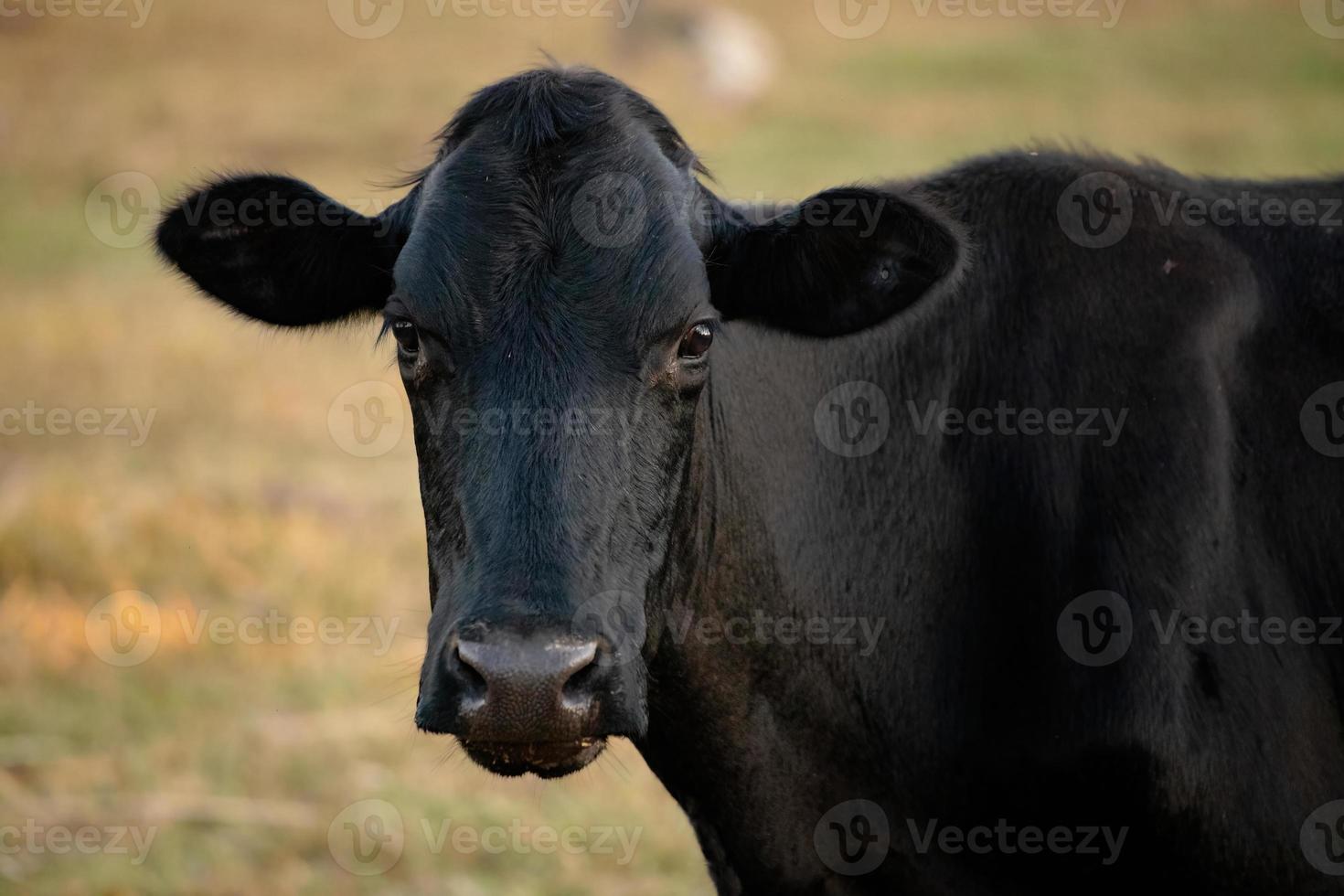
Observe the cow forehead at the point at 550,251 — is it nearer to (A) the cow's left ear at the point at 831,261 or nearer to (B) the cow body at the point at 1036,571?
(A) the cow's left ear at the point at 831,261

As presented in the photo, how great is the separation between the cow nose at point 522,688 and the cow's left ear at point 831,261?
133 centimetres

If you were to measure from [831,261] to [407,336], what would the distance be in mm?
1256

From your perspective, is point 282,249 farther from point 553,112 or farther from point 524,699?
point 524,699

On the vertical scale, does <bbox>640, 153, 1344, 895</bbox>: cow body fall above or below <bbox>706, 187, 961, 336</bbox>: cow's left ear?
below

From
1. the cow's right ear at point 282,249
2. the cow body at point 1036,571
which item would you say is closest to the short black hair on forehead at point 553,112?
the cow's right ear at point 282,249

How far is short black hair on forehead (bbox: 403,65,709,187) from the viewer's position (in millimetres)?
3959

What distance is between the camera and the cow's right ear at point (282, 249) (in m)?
4.17

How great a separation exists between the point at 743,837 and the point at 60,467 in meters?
8.55

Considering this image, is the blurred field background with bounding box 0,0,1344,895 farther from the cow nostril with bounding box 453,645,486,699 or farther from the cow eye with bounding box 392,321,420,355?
the cow nostril with bounding box 453,645,486,699

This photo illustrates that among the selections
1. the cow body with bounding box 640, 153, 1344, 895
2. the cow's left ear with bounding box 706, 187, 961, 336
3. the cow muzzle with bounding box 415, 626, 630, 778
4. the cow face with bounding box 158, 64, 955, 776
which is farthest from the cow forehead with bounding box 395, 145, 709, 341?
the cow muzzle with bounding box 415, 626, 630, 778

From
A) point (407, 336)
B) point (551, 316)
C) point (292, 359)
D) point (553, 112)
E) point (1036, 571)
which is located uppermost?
point (553, 112)

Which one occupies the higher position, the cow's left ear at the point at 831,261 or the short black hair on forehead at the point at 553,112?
the short black hair on forehead at the point at 553,112

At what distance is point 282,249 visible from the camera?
4281 mm

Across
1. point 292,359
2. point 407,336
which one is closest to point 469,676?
point 407,336
